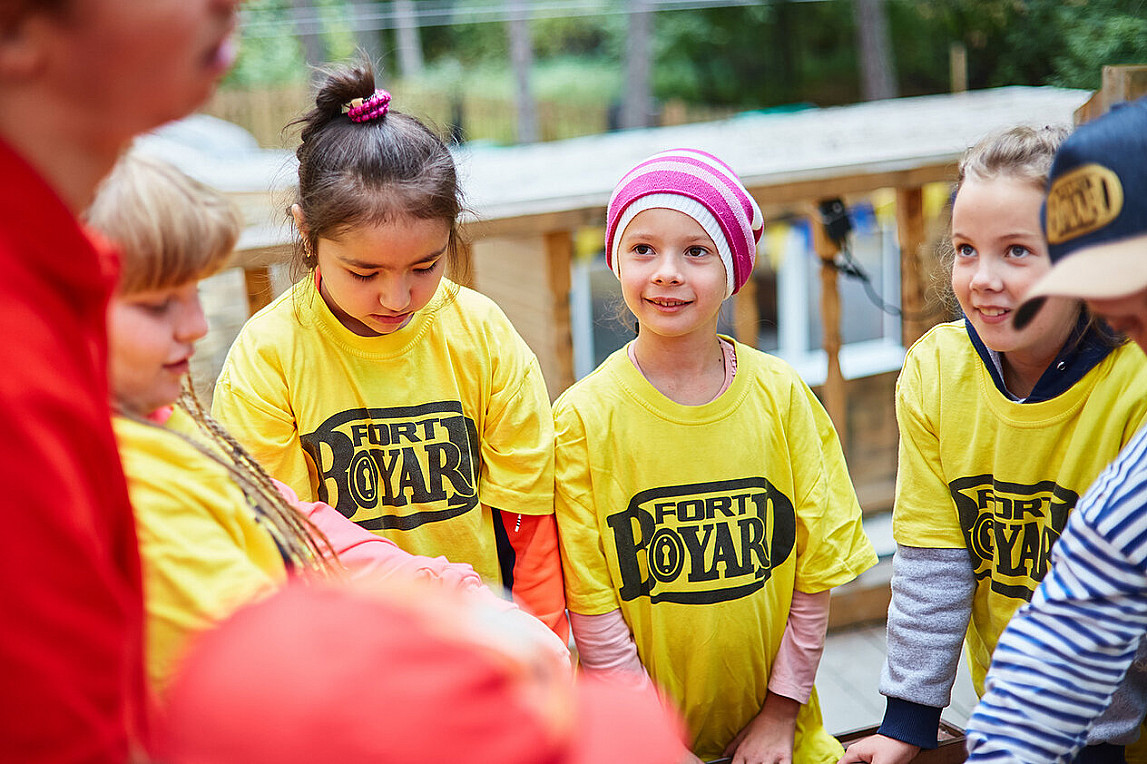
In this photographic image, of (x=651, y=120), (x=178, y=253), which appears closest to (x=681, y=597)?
(x=178, y=253)

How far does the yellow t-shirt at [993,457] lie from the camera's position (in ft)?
5.68

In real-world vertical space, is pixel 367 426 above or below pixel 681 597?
above

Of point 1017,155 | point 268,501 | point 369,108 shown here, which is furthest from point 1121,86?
point 268,501

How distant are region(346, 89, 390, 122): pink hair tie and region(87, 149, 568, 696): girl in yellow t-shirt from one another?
808 mm

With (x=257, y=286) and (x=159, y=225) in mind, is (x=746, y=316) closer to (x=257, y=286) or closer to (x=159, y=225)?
(x=257, y=286)

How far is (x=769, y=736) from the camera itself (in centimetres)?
196

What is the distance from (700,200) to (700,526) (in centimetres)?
62

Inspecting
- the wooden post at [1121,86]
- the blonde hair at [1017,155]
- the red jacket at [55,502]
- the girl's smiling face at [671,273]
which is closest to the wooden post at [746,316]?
the wooden post at [1121,86]

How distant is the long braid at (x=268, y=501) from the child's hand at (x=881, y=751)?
1046 millimetres

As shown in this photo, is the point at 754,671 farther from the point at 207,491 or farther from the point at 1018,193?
the point at 207,491

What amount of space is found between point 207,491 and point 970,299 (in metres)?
1.30

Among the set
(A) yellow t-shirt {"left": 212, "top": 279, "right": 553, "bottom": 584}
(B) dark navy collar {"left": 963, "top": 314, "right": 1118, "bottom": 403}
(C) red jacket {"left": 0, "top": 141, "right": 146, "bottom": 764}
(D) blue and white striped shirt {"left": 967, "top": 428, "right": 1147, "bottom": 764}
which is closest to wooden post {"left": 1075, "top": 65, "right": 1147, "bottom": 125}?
(B) dark navy collar {"left": 963, "top": 314, "right": 1118, "bottom": 403}

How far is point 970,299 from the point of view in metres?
1.75

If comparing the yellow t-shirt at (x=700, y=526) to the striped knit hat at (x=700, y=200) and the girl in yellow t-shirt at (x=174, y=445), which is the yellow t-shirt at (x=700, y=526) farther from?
the girl in yellow t-shirt at (x=174, y=445)
